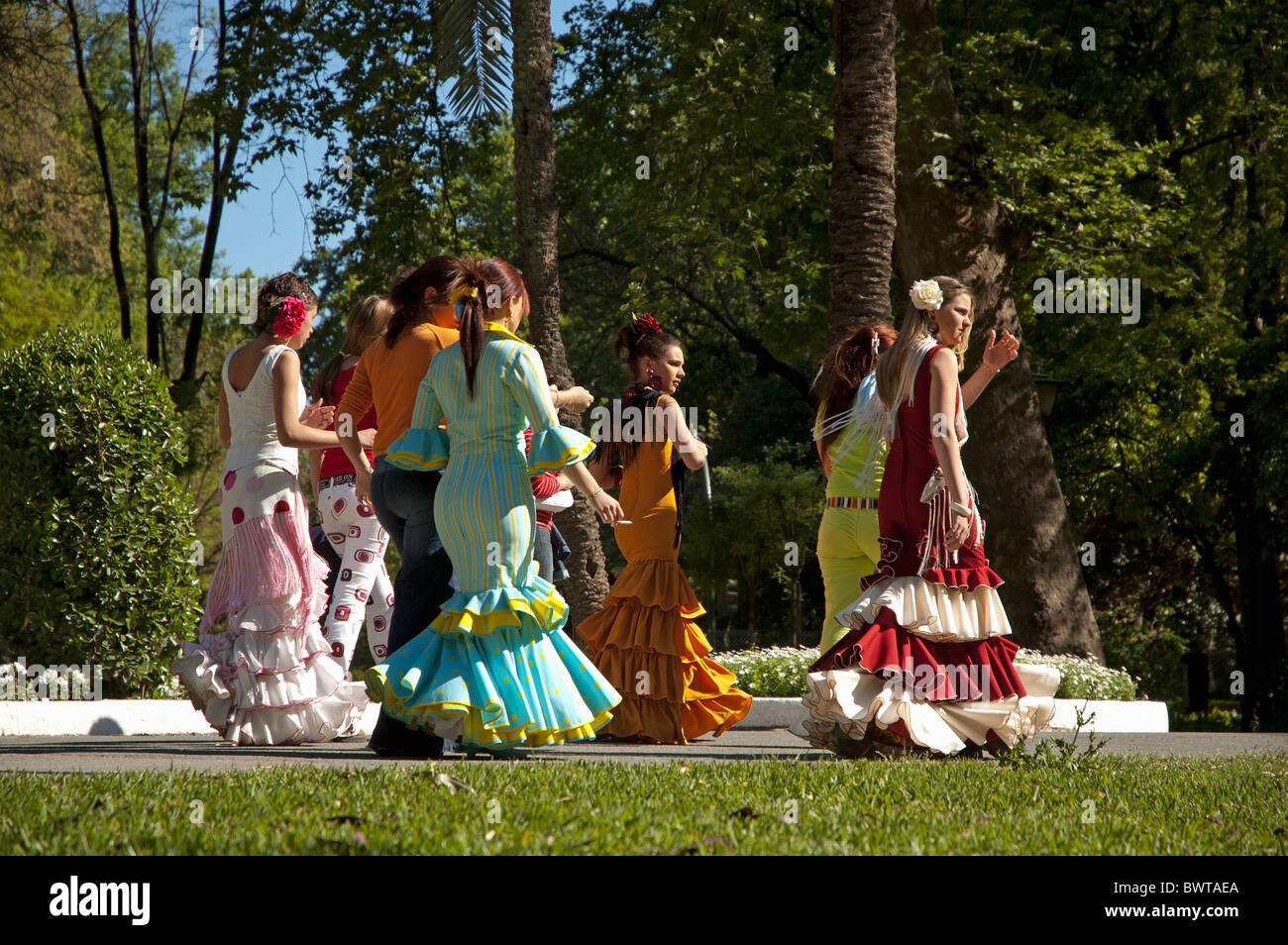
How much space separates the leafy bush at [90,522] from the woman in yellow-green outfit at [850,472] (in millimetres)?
4936

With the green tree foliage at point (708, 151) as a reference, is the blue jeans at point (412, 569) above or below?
below

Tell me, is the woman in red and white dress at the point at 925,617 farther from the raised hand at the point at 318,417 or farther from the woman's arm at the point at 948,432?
the raised hand at the point at 318,417

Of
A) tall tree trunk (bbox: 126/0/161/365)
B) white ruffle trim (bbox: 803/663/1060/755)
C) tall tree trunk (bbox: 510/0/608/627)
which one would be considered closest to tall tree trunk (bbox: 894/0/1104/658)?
tall tree trunk (bbox: 510/0/608/627)

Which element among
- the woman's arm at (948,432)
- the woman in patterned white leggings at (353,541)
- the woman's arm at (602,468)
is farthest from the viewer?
the woman's arm at (602,468)

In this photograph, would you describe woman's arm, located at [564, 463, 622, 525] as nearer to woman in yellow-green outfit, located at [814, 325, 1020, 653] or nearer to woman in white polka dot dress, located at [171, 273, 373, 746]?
woman in yellow-green outfit, located at [814, 325, 1020, 653]

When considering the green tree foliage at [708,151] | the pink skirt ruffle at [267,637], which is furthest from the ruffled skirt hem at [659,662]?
the green tree foliage at [708,151]

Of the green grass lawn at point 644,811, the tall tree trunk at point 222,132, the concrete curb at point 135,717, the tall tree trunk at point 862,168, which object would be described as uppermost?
the tall tree trunk at point 222,132

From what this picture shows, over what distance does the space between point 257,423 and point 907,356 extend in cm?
371

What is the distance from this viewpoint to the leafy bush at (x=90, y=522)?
930 centimetres

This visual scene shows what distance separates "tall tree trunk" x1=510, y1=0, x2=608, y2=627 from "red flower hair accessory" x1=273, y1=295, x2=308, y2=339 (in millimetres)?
5931

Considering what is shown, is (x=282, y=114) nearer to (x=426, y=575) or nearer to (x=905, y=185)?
(x=905, y=185)

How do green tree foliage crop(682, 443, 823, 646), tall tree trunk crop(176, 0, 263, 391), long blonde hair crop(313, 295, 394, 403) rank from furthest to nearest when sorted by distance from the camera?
green tree foliage crop(682, 443, 823, 646) < tall tree trunk crop(176, 0, 263, 391) < long blonde hair crop(313, 295, 394, 403)

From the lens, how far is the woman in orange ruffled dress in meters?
8.05
